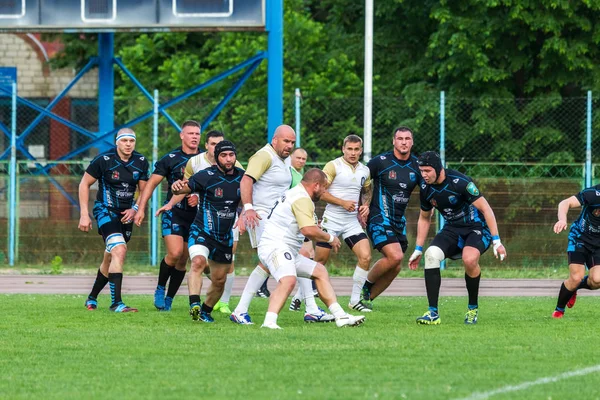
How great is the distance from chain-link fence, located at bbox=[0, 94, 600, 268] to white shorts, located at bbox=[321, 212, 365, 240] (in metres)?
6.74

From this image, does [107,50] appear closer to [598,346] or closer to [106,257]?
[106,257]

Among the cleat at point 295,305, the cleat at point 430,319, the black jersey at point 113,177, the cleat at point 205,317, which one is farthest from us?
the cleat at point 295,305

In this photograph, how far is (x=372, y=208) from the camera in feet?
50.7

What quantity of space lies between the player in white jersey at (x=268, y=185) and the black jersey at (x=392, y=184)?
1.49m

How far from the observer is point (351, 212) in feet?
50.2

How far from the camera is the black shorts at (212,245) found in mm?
13375

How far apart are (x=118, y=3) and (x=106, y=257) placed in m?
7.71

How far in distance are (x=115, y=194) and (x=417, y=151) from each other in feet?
46.5

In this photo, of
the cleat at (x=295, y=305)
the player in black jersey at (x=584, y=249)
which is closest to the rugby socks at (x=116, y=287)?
the cleat at (x=295, y=305)

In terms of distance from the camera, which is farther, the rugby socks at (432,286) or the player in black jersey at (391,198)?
the player in black jersey at (391,198)

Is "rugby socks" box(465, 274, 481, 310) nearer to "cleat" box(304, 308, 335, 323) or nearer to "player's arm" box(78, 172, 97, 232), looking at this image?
"cleat" box(304, 308, 335, 323)

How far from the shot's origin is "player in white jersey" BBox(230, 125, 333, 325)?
43.5ft

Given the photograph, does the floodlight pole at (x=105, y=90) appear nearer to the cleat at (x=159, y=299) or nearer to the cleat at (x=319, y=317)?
the cleat at (x=159, y=299)

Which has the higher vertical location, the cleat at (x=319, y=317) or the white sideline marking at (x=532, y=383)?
the white sideline marking at (x=532, y=383)
